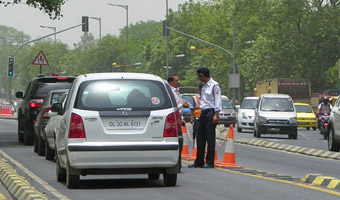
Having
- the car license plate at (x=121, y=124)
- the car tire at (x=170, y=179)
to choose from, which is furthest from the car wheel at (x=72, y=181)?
the car tire at (x=170, y=179)

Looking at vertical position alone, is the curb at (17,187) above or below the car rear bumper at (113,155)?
below

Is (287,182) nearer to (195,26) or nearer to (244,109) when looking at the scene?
(244,109)

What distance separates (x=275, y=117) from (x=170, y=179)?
25768 mm

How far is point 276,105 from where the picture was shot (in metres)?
41.2

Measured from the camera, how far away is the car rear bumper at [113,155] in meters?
13.9

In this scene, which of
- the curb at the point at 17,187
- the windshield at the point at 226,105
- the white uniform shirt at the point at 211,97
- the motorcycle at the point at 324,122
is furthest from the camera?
the windshield at the point at 226,105

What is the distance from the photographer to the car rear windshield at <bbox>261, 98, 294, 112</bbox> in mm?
41000

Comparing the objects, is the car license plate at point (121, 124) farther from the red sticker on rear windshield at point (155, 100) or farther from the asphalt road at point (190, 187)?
the asphalt road at point (190, 187)

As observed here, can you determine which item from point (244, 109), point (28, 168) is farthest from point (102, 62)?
point (28, 168)

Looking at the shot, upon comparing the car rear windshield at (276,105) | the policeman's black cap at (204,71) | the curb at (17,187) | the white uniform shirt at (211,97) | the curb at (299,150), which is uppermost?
the policeman's black cap at (204,71)

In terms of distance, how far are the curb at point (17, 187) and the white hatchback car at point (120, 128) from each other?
2.37ft

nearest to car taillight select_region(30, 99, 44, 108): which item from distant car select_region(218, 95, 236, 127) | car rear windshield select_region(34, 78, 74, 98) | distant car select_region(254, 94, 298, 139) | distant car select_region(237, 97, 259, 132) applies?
car rear windshield select_region(34, 78, 74, 98)

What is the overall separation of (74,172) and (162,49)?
130m

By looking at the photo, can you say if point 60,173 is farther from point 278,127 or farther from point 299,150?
point 278,127
